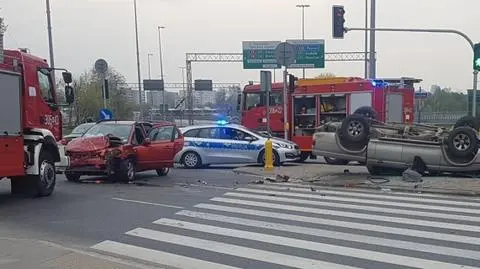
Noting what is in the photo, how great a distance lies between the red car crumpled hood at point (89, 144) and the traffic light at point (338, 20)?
40.4 ft

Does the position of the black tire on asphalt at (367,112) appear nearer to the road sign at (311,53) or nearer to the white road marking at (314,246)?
the white road marking at (314,246)

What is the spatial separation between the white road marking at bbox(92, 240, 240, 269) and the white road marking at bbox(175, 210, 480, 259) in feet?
6.93

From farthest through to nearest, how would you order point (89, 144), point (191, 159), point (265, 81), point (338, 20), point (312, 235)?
point (338, 20), point (191, 159), point (265, 81), point (89, 144), point (312, 235)

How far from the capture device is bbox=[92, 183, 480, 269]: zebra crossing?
6914mm

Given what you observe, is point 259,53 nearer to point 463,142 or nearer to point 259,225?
point 463,142

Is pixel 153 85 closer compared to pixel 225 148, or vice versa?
pixel 225 148

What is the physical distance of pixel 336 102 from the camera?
2298 cm

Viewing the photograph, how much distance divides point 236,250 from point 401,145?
9.13 metres

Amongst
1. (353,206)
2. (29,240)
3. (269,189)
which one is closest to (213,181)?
(269,189)

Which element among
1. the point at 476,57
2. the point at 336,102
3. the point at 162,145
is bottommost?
the point at 162,145

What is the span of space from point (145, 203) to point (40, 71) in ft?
12.5

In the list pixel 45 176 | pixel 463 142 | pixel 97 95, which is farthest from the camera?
pixel 97 95

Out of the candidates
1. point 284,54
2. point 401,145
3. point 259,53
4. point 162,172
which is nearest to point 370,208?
point 401,145

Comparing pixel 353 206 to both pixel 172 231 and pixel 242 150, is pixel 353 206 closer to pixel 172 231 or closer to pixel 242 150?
pixel 172 231
